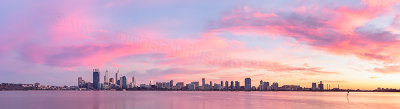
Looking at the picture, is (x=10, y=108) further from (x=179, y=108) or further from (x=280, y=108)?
(x=280, y=108)

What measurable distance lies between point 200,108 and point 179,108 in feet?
14.3

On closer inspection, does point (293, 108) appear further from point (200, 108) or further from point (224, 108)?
point (200, 108)

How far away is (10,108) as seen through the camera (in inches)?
2657

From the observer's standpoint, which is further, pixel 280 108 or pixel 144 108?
pixel 280 108

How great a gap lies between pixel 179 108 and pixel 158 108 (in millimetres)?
4349

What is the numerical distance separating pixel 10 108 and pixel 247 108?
4904 cm

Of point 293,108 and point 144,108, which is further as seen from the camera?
point 293,108

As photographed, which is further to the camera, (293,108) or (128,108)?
(293,108)

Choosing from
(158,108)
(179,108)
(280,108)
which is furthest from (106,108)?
(280,108)

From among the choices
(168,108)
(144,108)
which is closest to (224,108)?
(168,108)

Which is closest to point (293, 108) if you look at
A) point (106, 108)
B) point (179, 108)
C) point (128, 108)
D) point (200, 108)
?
point (200, 108)

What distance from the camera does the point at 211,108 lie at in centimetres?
6775

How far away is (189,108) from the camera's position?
67750mm

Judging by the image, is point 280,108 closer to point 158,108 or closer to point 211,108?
point 211,108
